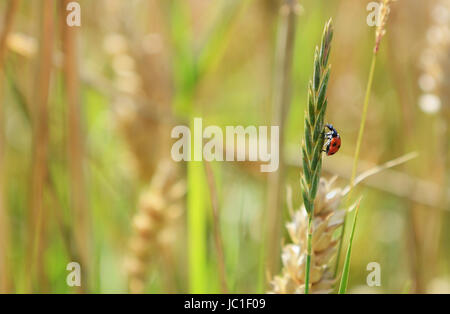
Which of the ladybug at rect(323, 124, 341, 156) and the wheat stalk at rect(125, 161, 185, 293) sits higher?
the ladybug at rect(323, 124, 341, 156)

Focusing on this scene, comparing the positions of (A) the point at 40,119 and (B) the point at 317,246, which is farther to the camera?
(A) the point at 40,119

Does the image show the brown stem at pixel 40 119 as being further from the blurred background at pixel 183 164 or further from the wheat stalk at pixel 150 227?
the wheat stalk at pixel 150 227

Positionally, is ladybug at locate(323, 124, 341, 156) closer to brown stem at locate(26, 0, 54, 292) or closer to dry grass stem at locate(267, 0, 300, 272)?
dry grass stem at locate(267, 0, 300, 272)

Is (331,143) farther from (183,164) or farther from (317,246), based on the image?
(183,164)

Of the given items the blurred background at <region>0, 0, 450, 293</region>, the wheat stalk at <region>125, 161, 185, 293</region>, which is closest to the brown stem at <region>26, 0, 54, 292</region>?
the blurred background at <region>0, 0, 450, 293</region>

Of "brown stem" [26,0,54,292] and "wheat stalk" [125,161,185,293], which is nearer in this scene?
"brown stem" [26,0,54,292]

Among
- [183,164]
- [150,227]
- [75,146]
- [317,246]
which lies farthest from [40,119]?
[183,164]

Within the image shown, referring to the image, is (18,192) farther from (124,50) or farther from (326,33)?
(326,33)
